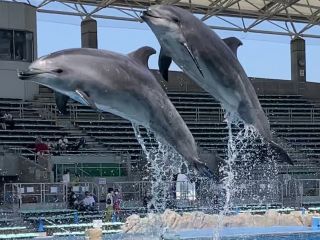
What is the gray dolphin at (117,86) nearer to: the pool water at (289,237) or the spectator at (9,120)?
the pool water at (289,237)

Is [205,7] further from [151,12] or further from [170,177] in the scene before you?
[151,12]

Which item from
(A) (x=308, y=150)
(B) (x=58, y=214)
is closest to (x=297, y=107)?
(A) (x=308, y=150)

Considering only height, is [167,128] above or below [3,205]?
above

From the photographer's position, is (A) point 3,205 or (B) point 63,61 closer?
(B) point 63,61

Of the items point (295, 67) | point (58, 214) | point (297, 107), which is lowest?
point (58, 214)

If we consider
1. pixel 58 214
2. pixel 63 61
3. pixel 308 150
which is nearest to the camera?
pixel 63 61

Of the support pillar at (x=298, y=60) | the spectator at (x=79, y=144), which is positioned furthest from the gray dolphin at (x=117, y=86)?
the support pillar at (x=298, y=60)

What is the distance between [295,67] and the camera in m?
32.8

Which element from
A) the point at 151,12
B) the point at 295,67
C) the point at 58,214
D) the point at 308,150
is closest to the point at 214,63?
the point at 151,12

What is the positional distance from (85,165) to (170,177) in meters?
2.42

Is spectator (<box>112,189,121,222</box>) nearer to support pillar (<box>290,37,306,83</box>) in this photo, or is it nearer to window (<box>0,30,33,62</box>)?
window (<box>0,30,33,62</box>)

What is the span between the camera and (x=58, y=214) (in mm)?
16656

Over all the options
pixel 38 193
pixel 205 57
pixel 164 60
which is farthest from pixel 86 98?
pixel 38 193

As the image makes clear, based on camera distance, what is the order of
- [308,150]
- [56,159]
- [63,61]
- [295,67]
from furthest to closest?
[295,67]
[308,150]
[56,159]
[63,61]
